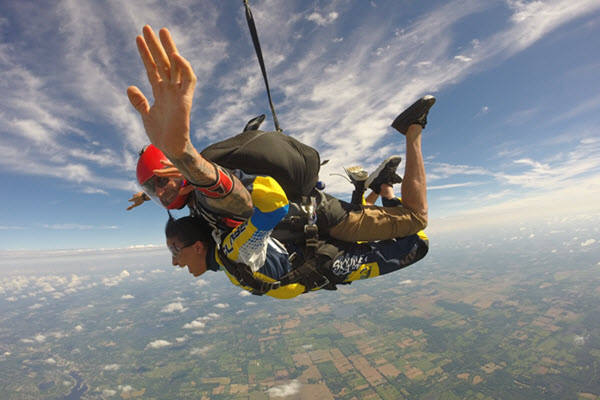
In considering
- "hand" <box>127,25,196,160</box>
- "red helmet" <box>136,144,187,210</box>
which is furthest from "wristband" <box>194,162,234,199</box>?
"red helmet" <box>136,144,187,210</box>

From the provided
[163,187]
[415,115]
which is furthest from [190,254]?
[415,115]

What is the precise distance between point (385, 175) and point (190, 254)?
2209mm

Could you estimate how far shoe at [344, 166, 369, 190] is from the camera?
9.03 feet

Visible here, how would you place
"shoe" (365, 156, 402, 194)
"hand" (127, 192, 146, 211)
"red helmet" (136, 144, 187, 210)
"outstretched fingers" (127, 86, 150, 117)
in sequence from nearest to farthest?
"outstretched fingers" (127, 86, 150, 117) < "red helmet" (136, 144, 187, 210) < "shoe" (365, 156, 402, 194) < "hand" (127, 192, 146, 211)

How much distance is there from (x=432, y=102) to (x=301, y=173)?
1578 mm

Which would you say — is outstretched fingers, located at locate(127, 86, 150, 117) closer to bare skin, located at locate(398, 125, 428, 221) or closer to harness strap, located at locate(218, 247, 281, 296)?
harness strap, located at locate(218, 247, 281, 296)

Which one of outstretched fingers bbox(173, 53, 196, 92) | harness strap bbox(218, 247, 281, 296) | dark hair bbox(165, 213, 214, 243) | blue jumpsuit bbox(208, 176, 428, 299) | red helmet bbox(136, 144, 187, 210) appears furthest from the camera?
dark hair bbox(165, 213, 214, 243)

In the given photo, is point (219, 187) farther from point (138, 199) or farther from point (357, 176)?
point (138, 199)

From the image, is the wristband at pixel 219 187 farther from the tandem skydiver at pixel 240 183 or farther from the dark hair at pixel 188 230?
the dark hair at pixel 188 230

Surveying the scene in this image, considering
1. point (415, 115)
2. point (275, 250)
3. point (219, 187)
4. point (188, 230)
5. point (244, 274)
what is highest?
point (415, 115)

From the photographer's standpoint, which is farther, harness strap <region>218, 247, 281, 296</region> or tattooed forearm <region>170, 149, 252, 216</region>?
harness strap <region>218, 247, 281, 296</region>

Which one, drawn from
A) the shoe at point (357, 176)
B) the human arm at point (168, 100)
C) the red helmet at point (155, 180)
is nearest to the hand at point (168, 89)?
the human arm at point (168, 100)

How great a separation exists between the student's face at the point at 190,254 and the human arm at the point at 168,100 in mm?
1612

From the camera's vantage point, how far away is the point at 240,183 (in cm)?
142
